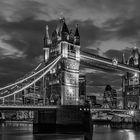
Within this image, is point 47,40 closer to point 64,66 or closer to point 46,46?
point 46,46

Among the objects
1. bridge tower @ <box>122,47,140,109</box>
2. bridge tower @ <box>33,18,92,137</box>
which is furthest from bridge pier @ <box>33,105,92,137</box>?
bridge tower @ <box>122,47,140,109</box>

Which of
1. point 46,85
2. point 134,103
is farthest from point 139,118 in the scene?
point 46,85

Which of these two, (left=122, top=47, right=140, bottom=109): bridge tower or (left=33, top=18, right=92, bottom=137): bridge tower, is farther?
(left=122, top=47, right=140, bottom=109): bridge tower

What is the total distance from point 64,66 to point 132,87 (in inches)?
1255

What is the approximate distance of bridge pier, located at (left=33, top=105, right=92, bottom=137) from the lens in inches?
2108

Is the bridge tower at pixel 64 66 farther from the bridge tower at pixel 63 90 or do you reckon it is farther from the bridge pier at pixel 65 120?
the bridge pier at pixel 65 120

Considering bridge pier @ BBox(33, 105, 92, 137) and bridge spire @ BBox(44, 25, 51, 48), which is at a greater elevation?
bridge spire @ BBox(44, 25, 51, 48)

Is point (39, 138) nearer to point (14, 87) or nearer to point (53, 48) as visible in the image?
point (14, 87)

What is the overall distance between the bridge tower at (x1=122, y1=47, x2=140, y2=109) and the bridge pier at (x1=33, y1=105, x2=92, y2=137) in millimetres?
30512

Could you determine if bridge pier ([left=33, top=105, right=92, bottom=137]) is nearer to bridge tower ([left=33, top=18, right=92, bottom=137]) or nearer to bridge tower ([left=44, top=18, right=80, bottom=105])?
bridge tower ([left=33, top=18, right=92, bottom=137])

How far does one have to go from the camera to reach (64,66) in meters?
58.6

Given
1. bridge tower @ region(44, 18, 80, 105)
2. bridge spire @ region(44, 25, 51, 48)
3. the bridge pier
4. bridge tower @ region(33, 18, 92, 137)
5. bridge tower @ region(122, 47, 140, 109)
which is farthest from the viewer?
bridge tower @ region(122, 47, 140, 109)

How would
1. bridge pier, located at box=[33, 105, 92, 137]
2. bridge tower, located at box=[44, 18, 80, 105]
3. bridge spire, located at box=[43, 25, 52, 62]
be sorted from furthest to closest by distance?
bridge spire, located at box=[43, 25, 52, 62] → bridge tower, located at box=[44, 18, 80, 105] → bridge pier, located at box=[33, 105, 92, 137]

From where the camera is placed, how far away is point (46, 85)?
200ft
